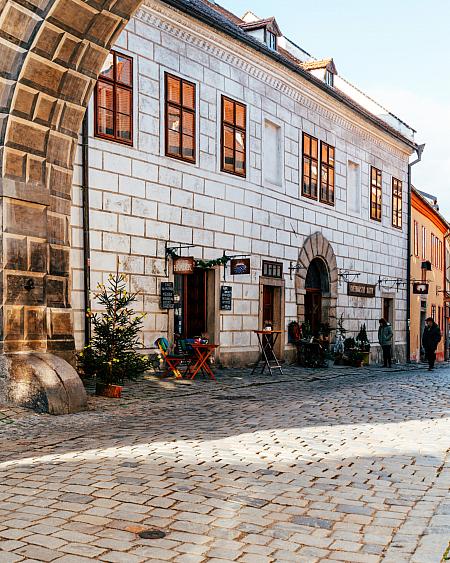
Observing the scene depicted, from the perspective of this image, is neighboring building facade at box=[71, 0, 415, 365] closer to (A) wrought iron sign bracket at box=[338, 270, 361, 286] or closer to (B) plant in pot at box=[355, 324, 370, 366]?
(A) wrought iron sign bracket at box=[338, 270, 361, 286]

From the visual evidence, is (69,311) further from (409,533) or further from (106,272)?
(409,533)

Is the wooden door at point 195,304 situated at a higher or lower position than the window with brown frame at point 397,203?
lower

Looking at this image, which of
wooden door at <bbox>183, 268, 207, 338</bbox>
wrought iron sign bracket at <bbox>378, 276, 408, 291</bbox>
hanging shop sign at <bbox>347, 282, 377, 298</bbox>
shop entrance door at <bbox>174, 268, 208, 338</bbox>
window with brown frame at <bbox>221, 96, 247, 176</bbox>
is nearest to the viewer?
shop entrance door at <bbox>174, 268, 208, 338</bbox>

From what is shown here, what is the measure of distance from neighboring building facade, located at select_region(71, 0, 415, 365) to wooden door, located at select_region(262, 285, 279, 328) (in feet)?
0.08

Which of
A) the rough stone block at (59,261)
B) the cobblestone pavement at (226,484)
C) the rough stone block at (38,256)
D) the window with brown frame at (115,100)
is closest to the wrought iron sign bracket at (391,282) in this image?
Result: the window with brown frame at (115,100)

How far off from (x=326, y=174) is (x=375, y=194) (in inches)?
158

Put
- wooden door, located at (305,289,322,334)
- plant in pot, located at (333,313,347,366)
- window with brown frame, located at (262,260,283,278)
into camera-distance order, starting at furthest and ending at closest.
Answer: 1. plant in pot, located at (333,313,347,366)
2. wooden door, located at (305,289,322,334)
3. window with brown frame, located at (262,260,283,278)

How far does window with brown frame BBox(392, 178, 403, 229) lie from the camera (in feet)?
89.8

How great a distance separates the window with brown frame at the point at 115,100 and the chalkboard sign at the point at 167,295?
281cm

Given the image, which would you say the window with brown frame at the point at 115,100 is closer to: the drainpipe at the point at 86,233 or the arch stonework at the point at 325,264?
the drainpipe at the point at 86,233

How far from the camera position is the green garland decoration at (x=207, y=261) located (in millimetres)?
15266

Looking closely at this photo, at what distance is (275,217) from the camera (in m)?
19.2

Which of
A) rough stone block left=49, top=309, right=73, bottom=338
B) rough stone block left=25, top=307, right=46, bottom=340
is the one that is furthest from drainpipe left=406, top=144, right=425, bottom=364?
rough stone block left=25, top=307, right=46, bottom=340

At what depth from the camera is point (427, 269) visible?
31344mm
